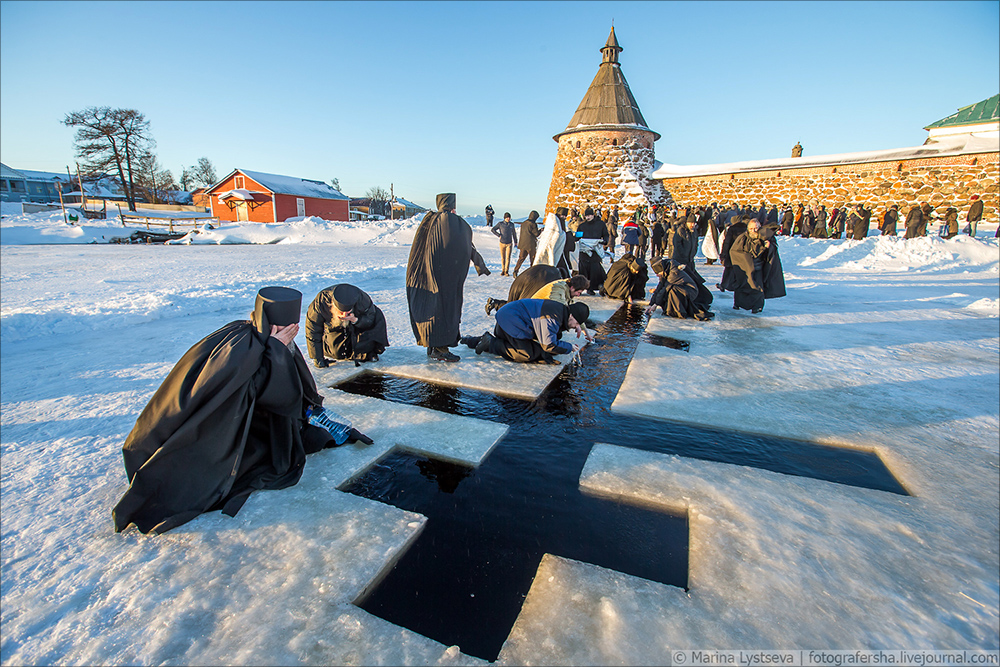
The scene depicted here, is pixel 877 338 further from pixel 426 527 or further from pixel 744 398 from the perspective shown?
pixel 426 527

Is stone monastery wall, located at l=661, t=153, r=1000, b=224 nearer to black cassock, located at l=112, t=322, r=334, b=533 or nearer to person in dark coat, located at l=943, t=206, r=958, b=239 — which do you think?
person in dark coat, located at l=943, t=206, r=958, b=239

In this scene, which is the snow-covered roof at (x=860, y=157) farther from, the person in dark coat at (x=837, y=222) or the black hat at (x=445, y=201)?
the black hat at (x=445, y=201)

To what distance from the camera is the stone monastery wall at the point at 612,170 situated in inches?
985

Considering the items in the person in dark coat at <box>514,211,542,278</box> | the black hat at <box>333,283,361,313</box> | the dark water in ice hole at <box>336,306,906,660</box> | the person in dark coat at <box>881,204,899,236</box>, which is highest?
the person in dark coat at <box>881,204,899,236</box>

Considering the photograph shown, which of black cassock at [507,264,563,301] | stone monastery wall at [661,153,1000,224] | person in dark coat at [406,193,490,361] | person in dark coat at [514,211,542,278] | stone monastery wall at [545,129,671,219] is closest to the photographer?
person in dark coat at [406,193,490,361]

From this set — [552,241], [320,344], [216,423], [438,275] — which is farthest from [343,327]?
[552,241]

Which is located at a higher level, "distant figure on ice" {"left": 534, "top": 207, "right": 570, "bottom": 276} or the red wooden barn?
the red wooden barn

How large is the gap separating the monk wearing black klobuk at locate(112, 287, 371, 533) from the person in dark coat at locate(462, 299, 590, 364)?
8.43 feet

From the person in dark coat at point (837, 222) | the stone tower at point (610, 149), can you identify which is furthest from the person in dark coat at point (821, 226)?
the stone tower at point (610, 149)

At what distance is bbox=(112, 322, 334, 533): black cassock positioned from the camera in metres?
2.02

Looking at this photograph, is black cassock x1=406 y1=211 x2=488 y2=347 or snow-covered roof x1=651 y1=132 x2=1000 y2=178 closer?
black cassock x1=406 y1=211 x2=488 y2=347

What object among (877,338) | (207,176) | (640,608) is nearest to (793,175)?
(877,338)

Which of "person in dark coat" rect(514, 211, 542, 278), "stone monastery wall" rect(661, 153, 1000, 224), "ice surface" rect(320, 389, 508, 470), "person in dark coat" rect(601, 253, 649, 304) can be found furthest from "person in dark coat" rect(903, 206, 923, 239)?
"ice surface" rect(320, 389, 508, 470)

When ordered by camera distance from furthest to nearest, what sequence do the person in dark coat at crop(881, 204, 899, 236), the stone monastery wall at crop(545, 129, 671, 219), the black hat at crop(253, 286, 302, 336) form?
the stone monastery wall at crop(545, 129, 671, 219) → the person in dark coat at crop(881, 204, 899, 236) → the black hat at crop(253, 286, 302, 336)
